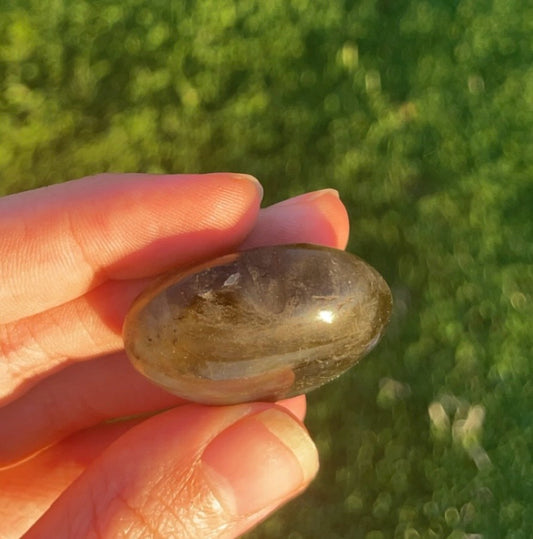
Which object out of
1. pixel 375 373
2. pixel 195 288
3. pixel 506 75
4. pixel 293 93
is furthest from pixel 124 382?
pixel 506 75

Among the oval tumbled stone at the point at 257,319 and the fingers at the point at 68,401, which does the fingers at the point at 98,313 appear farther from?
the oval tumbled stone at the point at 257,319

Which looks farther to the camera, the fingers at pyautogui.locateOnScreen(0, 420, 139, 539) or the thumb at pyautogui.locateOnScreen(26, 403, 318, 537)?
the fingers at pyautogui.locateOnScreen(0, 420, 139, 539)

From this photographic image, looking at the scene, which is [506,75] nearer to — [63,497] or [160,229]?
[160,229]

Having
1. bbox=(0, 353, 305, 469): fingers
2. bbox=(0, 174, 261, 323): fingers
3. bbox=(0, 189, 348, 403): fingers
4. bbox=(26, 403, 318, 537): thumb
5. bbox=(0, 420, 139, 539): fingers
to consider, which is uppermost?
bbox=(0, 174, 261, 323): fingers

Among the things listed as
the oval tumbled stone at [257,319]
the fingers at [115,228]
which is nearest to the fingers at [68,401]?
the fingers at [115,228]

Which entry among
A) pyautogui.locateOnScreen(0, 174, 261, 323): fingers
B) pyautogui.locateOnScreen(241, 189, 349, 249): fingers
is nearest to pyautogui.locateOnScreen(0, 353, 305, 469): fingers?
pyautogui.locateOnScreen(0, 174, 261, 323): fingers

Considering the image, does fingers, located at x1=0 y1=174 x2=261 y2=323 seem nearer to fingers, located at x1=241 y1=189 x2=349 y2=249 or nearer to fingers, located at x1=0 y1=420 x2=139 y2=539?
fingers, located at x1=241 y1=189 x2=349 y2=249

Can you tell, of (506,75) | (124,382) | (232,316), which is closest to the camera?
(232,316)

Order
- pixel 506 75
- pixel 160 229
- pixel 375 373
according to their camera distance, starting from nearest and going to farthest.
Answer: pixel 160 229, pixel 375 373, pixel 506 75
